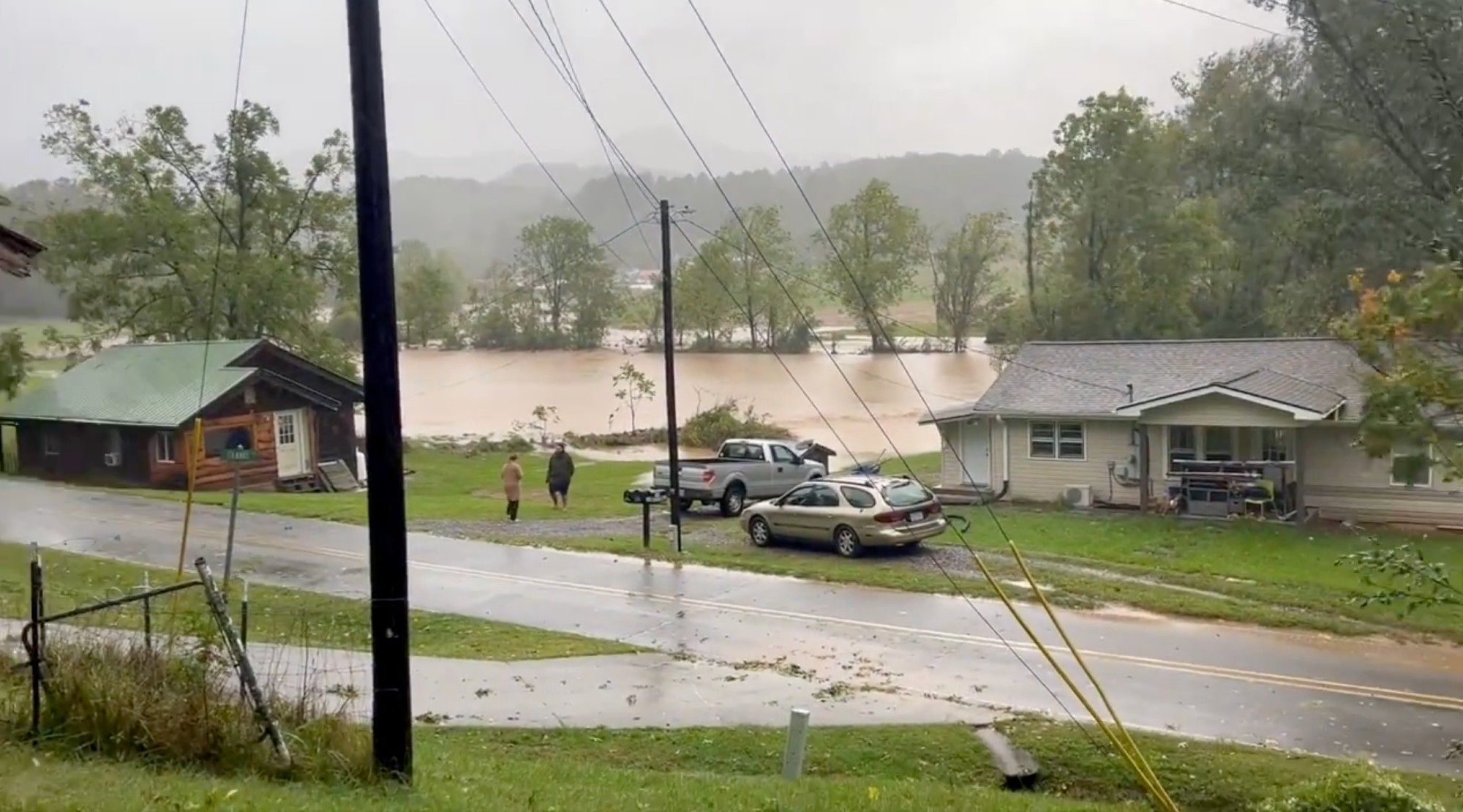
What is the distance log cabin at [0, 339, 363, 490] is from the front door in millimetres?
28

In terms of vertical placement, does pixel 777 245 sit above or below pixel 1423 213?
above

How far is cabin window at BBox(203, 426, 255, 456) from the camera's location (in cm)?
3138

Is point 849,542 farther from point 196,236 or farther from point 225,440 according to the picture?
point 196,236

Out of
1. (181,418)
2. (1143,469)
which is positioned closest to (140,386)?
(181,418)

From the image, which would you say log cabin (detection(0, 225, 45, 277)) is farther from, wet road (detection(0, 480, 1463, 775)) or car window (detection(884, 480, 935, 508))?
car window (detection(884, 480, 935, 508))

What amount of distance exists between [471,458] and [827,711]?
3438cm

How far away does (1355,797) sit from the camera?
6.30 meters

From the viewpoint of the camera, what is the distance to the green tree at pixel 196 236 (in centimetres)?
3772

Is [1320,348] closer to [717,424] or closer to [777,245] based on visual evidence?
[717,424]

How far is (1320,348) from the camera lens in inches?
1049

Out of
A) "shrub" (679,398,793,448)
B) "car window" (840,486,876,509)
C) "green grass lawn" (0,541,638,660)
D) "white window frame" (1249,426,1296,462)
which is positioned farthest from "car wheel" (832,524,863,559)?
"shrub" (679,398,793,448)

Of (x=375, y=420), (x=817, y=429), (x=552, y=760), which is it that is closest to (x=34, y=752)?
(x=375, y=420)

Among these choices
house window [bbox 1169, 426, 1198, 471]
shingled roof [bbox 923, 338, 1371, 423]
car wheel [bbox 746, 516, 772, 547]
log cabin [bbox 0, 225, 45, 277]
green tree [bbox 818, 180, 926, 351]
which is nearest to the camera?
log cabin [bbox 0, 225, 45, 277]

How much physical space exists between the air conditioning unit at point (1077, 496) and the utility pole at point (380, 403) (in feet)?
70.5
